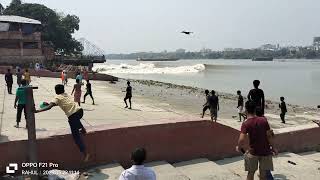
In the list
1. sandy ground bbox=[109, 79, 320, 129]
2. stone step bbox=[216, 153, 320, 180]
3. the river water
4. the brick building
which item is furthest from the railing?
stone step bbox=[216, 153, 320, 180]

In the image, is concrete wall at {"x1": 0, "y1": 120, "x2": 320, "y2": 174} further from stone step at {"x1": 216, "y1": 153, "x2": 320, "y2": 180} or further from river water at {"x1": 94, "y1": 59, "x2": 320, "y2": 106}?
river water at {"x1": 94, "y1": 59, "x2": 320, "y2": 106}

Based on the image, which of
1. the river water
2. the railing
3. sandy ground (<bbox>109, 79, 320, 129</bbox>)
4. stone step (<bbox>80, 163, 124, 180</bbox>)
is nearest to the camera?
stone step (<bbox>80, 163, 124, 180</bbox>)

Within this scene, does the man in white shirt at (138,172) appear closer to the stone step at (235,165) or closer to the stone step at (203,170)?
the stone step at (203,170)

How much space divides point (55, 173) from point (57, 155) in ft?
1.40

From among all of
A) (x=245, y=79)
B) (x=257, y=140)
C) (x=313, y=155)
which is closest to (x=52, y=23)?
(x=245, y=79)

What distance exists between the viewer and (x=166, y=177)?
6.24 m

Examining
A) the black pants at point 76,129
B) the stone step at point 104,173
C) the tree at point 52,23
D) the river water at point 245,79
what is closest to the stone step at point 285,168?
the stone step at point 104,173

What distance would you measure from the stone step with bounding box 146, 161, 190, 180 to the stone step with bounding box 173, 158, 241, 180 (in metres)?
0.24

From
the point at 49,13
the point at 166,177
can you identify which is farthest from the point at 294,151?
the point at 49,13

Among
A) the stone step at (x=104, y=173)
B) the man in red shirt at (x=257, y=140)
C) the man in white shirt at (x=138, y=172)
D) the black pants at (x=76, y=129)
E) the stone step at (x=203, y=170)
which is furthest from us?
the stone step at (x=203, y=170)

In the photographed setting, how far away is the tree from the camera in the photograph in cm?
6894

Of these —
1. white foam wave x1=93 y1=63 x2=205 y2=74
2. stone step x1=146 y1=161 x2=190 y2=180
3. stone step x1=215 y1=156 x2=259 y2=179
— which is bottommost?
white foam wave x1=93 y1=63 x2=205 y2=74

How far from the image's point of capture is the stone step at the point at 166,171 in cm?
622

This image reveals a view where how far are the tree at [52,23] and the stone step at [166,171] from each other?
63820mm
